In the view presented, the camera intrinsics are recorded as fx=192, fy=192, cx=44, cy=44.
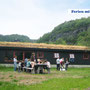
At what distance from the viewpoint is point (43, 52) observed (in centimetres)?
2589

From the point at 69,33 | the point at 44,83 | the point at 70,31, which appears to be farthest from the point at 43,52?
the point at 70,31

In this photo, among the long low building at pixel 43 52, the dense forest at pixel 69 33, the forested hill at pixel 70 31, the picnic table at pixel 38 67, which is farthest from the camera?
the forested hill at pixel 70 31

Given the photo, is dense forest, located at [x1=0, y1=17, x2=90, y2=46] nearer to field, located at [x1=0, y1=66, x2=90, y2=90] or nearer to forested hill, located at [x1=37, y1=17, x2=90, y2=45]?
forested hill, located at [x1=37, y1=17, x2=90, y2=45]

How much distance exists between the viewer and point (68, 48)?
26.7m

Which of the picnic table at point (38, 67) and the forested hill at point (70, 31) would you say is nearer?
the picnic table at point (38, 67)

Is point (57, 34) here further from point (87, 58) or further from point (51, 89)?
point (51, 89)

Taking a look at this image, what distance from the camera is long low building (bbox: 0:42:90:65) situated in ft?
80.8

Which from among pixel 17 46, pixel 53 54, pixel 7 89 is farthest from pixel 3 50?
pixel 7 89

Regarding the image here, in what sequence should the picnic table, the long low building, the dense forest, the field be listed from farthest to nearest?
1. the dense forest
2. the long low building
3. the picnic table
4. the field

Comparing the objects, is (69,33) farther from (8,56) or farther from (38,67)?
(38,67)

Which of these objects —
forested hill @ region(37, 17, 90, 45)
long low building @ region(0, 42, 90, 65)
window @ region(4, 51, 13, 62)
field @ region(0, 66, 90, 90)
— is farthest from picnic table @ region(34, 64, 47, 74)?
forested hill @ region(37, 17, 90, 45)

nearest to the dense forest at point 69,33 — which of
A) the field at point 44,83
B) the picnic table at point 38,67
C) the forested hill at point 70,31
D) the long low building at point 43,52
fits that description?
the forested hill at point 70,31

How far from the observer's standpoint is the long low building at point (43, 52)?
24.6 metres

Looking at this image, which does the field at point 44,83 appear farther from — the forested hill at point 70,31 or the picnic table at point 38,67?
the forested hill at point 70,31
